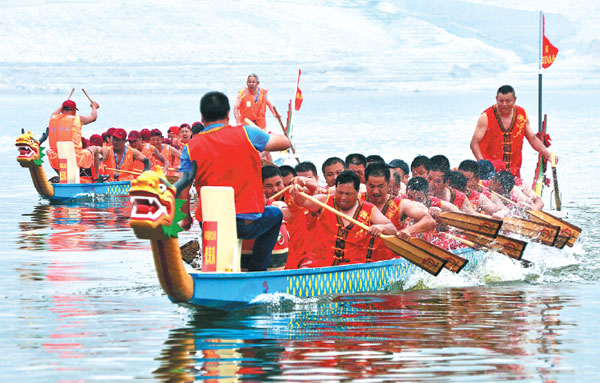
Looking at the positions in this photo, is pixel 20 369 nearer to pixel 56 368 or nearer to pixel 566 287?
pixel 56 368

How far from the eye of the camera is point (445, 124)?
70188 millimetres

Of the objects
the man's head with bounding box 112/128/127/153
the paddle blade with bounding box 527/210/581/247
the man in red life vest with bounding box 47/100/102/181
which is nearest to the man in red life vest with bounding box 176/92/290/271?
the paddle blade with bounding box 527/210/581/247

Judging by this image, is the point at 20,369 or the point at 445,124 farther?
the point at 445,124

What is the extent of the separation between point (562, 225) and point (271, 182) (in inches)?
197

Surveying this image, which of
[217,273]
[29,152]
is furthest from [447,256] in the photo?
[29,152]

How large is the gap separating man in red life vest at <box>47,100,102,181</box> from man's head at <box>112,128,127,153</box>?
0.44 meters

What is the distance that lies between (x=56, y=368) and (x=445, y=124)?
61.4 metres

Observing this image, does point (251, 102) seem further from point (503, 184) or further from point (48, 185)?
point (503, 184)

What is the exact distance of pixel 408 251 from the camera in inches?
493

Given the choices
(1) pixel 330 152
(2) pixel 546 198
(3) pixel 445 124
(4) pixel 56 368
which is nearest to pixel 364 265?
(4) pixel 56 368

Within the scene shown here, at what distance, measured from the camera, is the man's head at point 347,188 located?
491 inches

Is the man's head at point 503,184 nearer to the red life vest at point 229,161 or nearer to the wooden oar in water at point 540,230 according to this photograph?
the wooden oar in water at point 540,230

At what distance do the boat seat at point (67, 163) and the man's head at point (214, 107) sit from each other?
12.8 meters

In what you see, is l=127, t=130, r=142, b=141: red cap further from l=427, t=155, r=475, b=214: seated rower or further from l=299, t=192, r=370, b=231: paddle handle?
l=299, t=192, r=370, b=231: paddle handle
